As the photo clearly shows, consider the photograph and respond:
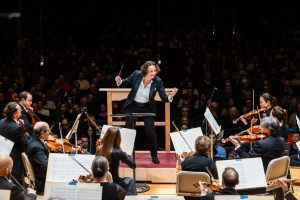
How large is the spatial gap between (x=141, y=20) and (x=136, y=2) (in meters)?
0.90

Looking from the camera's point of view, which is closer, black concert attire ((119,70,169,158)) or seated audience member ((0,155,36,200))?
seated audience member ((0,155,36,200))

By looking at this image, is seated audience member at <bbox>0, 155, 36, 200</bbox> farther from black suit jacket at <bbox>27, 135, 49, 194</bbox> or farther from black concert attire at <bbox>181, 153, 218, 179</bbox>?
black concert attire at <bbox>181, 153, 218, 179</bbox>

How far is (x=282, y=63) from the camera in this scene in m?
12.3

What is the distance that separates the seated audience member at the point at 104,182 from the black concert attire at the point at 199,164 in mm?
837

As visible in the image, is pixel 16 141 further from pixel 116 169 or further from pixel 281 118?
pixel 281 118

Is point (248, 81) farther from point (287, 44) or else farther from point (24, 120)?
point (24, 120)

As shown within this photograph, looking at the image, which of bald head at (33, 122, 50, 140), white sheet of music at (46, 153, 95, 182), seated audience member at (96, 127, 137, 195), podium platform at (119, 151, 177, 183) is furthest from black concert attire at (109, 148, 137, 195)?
podium platform at (119, 151, 177, 183)

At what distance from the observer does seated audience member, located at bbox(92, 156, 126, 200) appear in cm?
489

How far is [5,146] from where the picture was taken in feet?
19.8

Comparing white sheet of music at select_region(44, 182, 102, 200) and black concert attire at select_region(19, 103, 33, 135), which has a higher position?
black concert attire at select_region(19, 103, 33, 135)

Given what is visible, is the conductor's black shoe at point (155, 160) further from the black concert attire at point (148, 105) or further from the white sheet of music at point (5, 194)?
the white sheet of music at point (5, 194)

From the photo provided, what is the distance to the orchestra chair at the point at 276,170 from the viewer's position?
5691 millimetres

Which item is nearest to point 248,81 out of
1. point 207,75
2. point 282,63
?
point 207,75

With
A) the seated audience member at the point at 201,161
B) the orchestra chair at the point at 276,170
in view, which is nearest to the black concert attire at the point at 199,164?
the seated audience member at the point at 201,161
